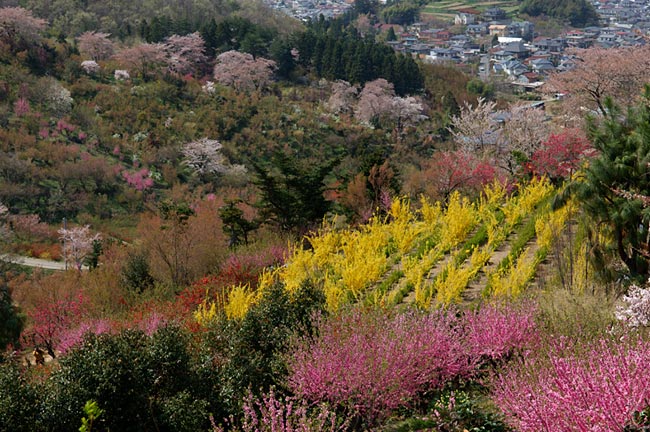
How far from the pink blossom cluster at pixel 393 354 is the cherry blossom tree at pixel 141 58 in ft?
112

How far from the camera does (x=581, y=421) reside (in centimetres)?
315

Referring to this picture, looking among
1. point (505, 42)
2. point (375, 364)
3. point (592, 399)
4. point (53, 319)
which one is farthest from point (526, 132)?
point (505, 42)

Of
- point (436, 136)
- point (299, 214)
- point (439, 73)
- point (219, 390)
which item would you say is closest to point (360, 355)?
point (219, 390)

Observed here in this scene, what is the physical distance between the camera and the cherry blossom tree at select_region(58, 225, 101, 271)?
20.0 meters

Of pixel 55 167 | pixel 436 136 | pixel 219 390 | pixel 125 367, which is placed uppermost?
pixel 125 367

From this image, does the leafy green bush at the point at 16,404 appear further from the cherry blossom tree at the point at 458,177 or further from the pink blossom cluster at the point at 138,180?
the pink blossom cluster at the point at 138,180

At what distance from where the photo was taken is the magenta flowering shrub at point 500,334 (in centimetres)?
520

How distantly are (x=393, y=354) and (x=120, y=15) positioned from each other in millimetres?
46456

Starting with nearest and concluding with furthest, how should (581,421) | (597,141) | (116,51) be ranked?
(581,421) → (597,141) → (116,51)

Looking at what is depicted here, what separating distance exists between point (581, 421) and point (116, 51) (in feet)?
131

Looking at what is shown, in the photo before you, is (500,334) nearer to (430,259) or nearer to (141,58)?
(430,259)

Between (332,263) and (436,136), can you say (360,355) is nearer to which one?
(332,263)

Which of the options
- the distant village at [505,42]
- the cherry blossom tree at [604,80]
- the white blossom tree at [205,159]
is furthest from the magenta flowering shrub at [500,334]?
the distant village at [505,42]

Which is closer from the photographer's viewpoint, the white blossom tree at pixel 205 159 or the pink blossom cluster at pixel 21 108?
the pink blossom cluster at pixel 21 108
